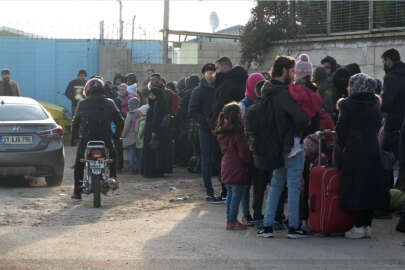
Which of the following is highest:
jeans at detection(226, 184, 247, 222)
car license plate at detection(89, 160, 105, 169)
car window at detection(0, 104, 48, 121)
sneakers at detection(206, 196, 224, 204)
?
car window at detection(0, 104, 48, 121)

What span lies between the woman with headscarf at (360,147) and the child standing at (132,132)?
8128 mm

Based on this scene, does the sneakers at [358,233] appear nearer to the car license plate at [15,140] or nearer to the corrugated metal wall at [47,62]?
the car license plate at [15,140]

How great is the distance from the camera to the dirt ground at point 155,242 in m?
8.09

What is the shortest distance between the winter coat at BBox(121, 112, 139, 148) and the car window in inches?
98.3

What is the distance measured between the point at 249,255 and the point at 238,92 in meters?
3.61

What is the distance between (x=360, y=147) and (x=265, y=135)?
3.29 feet

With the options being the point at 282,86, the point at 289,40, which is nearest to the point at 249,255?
the point at 282,86

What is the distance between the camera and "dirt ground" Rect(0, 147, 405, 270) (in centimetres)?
809

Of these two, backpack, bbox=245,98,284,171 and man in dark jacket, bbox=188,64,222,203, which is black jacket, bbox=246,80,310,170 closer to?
backpack, bbox=245,98,284,171

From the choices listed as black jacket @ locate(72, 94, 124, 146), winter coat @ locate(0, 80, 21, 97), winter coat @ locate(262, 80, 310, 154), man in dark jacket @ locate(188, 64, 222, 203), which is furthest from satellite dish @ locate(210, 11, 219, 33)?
winter coat @ locate(262, 80, 310, 154)

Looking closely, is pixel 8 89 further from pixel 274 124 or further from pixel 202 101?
pixel 274 124

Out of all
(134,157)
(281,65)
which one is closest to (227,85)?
(281,65)

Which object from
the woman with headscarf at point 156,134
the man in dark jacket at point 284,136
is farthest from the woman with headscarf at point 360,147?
the woman with headscarf at point 156,134

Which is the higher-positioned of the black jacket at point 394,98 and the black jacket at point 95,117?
the black jacket at point 394,98
